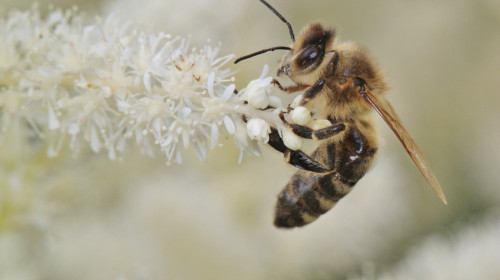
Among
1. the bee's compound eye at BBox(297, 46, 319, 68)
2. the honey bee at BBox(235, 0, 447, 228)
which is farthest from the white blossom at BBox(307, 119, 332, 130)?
the bee's compound eye at BBox(297, 46, 319, 68)

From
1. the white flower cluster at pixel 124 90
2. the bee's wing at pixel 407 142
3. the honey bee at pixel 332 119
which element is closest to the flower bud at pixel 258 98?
the white flower cluster at pixel 124 90

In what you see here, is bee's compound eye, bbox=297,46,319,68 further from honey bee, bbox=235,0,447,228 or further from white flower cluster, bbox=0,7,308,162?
white flower cluster, bbox=0,7,308,162

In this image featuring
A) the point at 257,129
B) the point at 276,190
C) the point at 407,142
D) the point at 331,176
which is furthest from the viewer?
the point at 276,190

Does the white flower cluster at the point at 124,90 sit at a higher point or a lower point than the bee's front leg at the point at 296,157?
higher

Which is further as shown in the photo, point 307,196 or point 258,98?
point 307,196

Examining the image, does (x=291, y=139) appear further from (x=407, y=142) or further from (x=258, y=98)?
(x=407, y=142)

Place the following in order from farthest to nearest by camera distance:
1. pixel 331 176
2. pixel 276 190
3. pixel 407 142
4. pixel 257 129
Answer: pixel 276 190 < pixel 331 176 < pixel 407 142 < pixel 257 129

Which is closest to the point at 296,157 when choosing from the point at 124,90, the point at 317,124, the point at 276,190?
the point at 317,124

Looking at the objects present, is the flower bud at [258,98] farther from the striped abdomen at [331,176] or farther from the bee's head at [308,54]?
the striped abdomen at [331,176]

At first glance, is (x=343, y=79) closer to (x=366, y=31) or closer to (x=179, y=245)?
(x=179, y=245)
